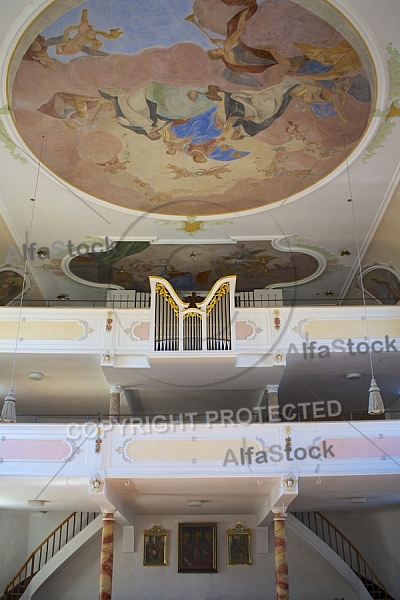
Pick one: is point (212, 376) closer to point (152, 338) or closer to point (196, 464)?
point (152, 338)

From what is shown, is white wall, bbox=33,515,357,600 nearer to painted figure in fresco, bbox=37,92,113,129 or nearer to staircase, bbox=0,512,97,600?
staircase, bbox=0,512,97,600

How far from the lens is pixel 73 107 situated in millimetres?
12125

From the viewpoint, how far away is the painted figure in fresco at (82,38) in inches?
406

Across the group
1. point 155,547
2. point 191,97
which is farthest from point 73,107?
point 155,547

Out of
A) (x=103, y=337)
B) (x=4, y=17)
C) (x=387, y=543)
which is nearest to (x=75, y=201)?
(x=103, y=337)

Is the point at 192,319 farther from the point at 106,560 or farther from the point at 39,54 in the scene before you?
the point at 39,54

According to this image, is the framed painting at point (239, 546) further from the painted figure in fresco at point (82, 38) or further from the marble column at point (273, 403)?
the painted figure in fresco at point (82, 38)

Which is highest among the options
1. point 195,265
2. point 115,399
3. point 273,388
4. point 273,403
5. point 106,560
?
point 195,265

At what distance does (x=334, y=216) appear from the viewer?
1552 centimetres

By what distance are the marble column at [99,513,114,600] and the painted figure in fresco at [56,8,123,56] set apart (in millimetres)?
9899

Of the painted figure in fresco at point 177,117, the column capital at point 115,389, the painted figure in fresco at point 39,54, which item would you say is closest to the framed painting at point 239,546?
the column capital at point 115,389

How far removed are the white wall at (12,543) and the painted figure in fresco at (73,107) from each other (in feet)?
42.5

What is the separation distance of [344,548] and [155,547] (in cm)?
575

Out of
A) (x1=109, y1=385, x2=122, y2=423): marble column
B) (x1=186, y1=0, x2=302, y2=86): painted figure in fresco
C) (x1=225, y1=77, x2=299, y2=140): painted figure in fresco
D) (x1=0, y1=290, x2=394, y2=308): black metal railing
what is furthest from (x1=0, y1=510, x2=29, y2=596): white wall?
(x1=186, y1=0, x2=302, y2=86): painted figure in fresco
